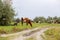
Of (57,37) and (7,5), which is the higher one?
(7,5)

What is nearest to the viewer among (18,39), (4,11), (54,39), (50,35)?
(18,39)

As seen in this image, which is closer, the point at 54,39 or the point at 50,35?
the point at 54,39

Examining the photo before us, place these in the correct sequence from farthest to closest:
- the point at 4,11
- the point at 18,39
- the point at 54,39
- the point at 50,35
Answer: the point at 4,11 < the point at 50,35 < the point at 54,39 < the point at 18,39

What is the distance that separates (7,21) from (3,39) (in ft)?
96.9

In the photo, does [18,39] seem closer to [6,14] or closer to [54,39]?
[54,39]

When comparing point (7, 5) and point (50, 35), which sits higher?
point (7, 5)

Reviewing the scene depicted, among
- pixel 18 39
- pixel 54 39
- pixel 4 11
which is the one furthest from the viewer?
pixel 4 11

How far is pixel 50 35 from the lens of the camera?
3120 centimetres

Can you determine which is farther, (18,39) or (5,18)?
(5,18)

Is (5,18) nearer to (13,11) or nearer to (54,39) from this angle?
(13,11)

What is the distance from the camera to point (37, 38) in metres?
27.5

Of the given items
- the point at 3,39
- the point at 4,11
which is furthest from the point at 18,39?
the point at 4,11

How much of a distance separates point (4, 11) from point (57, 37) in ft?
91.6

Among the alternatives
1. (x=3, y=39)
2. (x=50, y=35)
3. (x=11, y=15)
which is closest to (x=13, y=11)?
(x=11, y=15)
